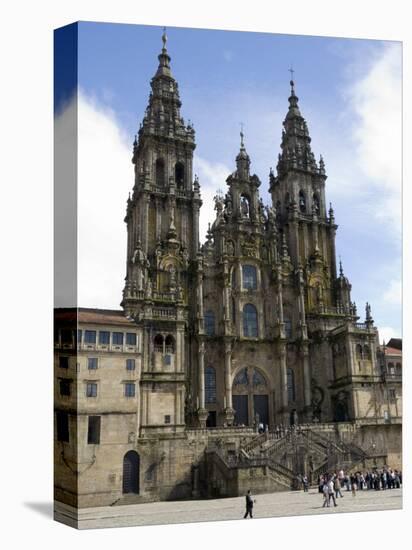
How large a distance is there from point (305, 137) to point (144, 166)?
14.1 m

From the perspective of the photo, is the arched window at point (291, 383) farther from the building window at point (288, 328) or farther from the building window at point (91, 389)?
the building window at point (91, 389)

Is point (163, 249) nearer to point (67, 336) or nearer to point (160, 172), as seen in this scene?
point (160, 172)

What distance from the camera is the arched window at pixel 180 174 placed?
46.4m

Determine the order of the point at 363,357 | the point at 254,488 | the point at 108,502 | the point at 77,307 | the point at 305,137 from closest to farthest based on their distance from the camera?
1. the point at 77,307
2. the point at 108,502
3. the point at 254,488
4. the point at 363,357
5. the point at 305,137

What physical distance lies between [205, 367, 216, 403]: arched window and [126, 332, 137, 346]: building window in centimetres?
899

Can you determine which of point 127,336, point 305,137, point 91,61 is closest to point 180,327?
point 127,336

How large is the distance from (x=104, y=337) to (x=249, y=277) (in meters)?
15.7

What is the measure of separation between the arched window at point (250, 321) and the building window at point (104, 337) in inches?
535

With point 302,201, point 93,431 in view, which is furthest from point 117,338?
point 302,201

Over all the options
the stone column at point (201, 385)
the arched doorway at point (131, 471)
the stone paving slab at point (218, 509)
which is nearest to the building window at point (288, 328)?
the stone column at point (201, 385)

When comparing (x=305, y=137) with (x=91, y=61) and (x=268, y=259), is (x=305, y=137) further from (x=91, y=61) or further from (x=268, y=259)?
(x=91, y=61)

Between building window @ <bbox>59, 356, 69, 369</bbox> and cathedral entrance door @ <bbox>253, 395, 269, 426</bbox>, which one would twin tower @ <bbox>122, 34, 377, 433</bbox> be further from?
building window @ <bbox>59, 356, 69, 369</bbox>

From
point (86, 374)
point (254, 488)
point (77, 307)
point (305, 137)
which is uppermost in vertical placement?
point (305, 137)

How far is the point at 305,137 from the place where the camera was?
51.6 metres
